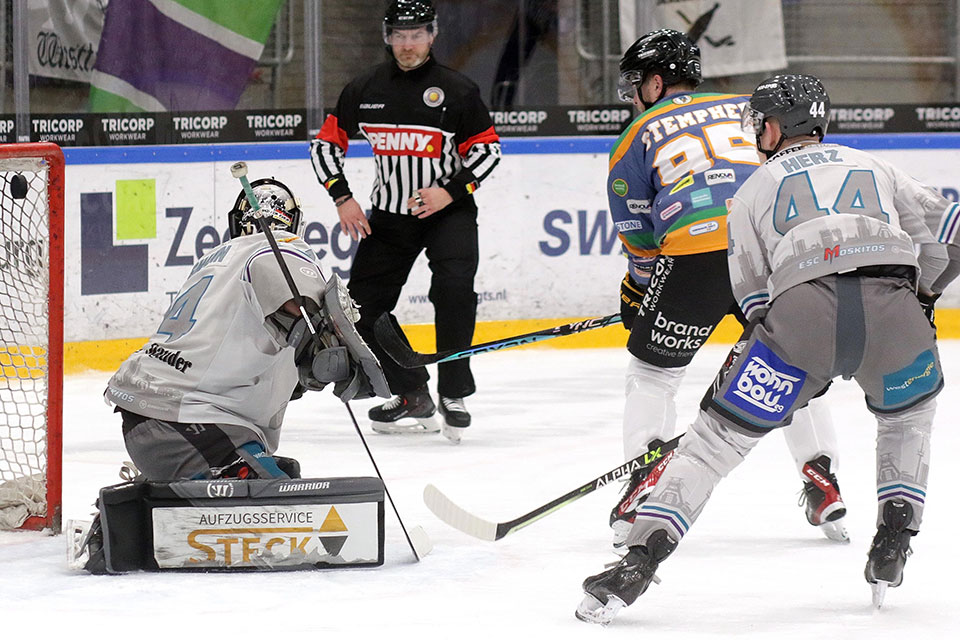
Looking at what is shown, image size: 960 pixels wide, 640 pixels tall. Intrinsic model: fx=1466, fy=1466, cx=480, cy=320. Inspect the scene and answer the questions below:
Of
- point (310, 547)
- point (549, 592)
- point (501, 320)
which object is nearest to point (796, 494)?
point (549, 592)

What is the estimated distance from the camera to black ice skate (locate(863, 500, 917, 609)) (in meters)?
2.64

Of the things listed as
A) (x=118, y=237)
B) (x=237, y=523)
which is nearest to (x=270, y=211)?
(x=237, y=523)

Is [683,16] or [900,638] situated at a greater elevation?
[683,16]

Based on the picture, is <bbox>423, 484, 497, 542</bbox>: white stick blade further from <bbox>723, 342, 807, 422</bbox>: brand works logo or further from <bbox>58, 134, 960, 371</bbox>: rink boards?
<bbox>58, 134, 960, 371</bbox>: rink boards

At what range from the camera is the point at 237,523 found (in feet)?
9.57

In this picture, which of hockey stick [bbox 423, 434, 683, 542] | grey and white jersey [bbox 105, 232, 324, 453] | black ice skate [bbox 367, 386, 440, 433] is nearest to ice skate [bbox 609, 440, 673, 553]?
hockey stick [bbox 423, 434, 683, 542]

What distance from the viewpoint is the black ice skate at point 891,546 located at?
2639 mm

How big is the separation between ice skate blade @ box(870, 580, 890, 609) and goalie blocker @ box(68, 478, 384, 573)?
38.0 inches

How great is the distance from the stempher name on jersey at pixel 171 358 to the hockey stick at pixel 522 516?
1.93ft

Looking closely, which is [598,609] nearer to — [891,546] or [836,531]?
[891,546]

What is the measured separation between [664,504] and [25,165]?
5.39 feet

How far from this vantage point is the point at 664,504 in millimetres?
2555

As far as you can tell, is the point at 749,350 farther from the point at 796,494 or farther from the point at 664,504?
the point at 796,494

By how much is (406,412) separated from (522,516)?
1743 millimetres
